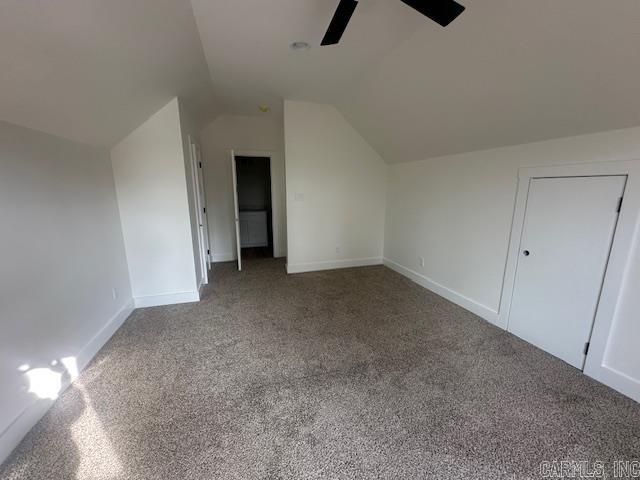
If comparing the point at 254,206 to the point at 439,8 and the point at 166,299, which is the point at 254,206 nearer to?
the point at 166,299

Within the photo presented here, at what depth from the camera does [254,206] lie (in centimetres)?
658

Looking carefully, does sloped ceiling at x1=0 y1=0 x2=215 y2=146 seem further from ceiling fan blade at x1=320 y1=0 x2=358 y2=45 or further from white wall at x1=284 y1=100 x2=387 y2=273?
white wall at x1=284 y1=100 x2=387 y2=273

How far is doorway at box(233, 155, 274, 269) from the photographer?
5.86m

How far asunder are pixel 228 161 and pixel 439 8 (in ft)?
13.1

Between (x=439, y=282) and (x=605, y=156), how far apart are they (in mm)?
2048

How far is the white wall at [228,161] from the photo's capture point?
450cm

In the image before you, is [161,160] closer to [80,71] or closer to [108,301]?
[80,71]

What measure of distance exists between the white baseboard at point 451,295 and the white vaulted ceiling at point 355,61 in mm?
1721

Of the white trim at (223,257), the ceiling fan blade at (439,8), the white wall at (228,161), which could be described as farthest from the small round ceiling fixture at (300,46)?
the white trim at (223,257)

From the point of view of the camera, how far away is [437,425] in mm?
1560

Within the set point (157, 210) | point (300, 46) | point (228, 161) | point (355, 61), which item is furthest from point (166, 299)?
Result: point (355, 61)

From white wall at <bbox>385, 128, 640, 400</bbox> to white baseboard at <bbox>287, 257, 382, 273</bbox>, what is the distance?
50 cm

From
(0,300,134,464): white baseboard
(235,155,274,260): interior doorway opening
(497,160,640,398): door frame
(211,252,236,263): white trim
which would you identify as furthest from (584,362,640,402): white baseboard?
(211,252,236,263): white trim

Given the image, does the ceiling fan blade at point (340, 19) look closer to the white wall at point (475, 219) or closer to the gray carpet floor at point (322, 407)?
the white wall at point (475, 219)
